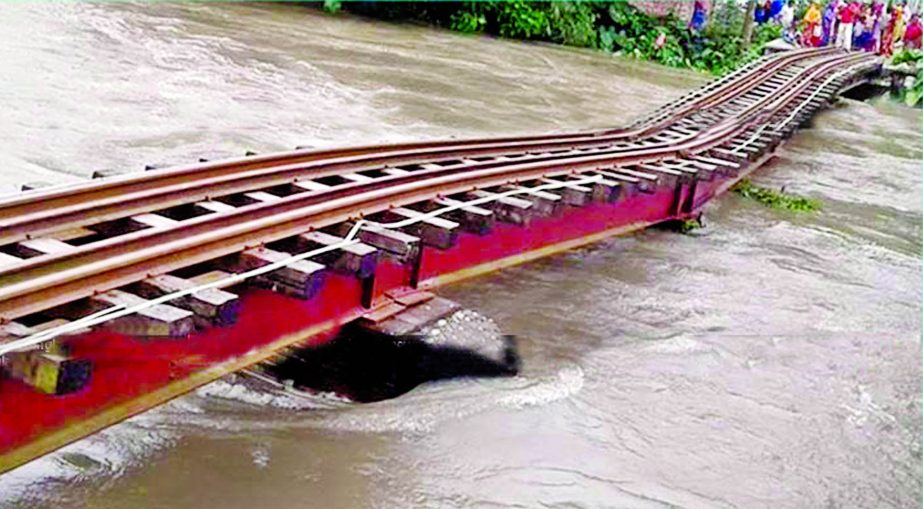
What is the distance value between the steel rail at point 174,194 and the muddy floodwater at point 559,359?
0.96 metres

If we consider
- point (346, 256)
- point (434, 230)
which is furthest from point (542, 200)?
point (346, 256)

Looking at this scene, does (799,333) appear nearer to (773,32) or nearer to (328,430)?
(328,430)

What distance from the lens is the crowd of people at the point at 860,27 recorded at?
29.6 metres

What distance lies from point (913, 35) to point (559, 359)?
2695 centimetres

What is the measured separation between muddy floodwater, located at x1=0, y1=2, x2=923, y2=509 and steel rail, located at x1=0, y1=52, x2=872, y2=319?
3.14 feet

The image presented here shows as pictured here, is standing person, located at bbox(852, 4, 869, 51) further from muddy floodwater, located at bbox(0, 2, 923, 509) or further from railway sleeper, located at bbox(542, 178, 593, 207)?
railway sleeper, located at bbox(542, 178, 593, 207)

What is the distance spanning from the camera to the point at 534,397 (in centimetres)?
573

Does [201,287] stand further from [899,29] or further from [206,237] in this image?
[899,29]

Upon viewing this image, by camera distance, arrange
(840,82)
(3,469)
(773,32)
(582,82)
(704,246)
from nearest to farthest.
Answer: (3,469) → (704,246) → (840,82) → (582,82) → (773,32)

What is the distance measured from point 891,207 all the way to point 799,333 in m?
5.68

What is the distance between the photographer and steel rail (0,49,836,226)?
472 cm

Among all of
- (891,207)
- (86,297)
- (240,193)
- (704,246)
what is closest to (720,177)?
(704,246)

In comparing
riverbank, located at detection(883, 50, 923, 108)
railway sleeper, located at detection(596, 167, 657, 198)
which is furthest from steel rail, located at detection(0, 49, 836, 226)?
riverbank, located at detection(883, 50, 923, 108)

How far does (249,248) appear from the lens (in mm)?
4539
